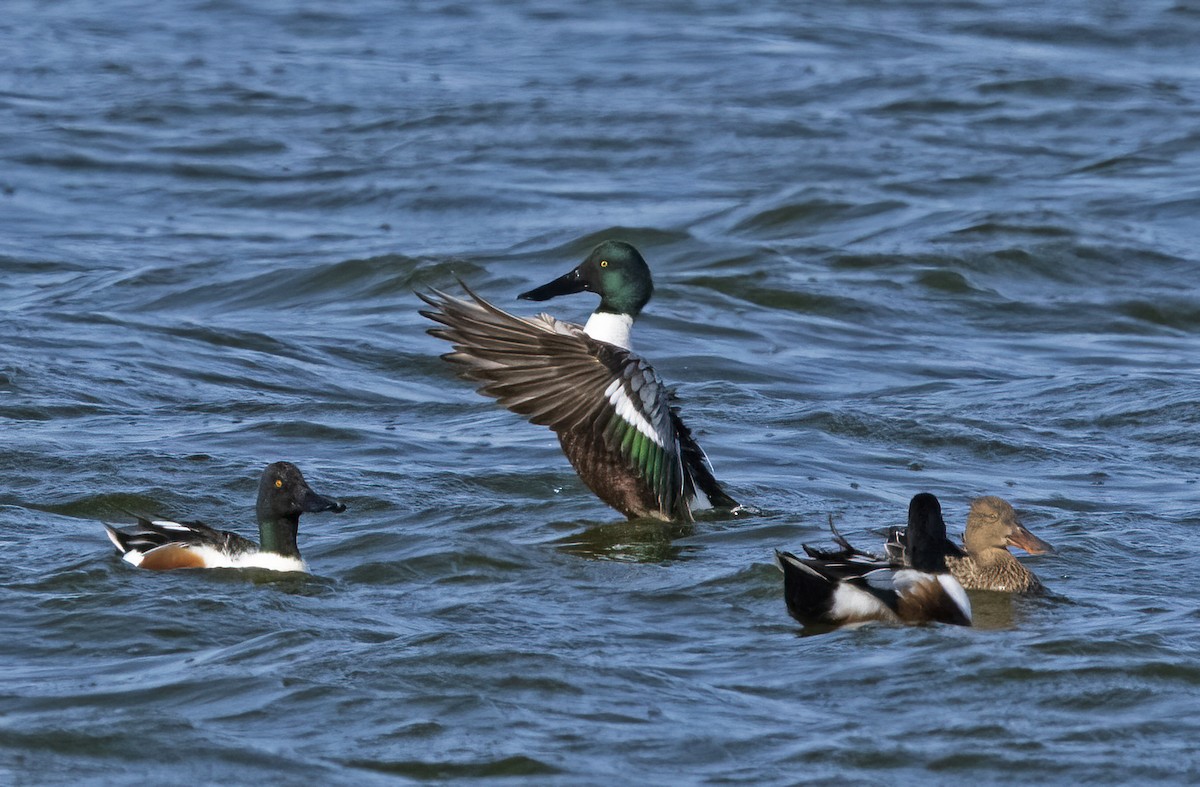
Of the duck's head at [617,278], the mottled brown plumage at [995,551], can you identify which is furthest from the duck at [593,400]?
the mottled brown plumage at [995,551]

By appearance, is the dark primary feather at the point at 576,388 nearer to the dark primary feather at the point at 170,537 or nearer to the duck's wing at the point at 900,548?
the duck's wing at the point at 900,548

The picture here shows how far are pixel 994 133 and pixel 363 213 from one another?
6.29 m

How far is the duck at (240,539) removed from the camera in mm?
7051

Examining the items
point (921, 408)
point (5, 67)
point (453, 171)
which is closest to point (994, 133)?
point (453, 171)

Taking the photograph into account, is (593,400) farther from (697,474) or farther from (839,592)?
(839,592)

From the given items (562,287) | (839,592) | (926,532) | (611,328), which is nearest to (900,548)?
(926,532)

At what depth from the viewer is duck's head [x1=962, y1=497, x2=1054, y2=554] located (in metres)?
7.40

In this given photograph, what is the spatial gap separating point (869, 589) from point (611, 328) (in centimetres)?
232

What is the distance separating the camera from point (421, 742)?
18.1 feet

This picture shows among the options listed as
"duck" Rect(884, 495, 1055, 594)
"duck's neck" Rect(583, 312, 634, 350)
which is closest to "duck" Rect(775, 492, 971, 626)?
"duck" Rect(884, 495, 1055, 594)

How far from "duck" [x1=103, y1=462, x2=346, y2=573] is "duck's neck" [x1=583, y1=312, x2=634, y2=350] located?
1704 mm

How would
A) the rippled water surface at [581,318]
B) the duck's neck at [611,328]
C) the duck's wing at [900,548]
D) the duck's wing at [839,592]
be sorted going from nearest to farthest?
the rippled water surface at [581,318] → the duck's wing at [839,592] → the duck's wing at [900,548] → the duck's neck at [611,328]

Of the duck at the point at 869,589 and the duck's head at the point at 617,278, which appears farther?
the duck's head at the point at 617,278

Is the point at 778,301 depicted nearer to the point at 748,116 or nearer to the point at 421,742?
the point at 748,116
